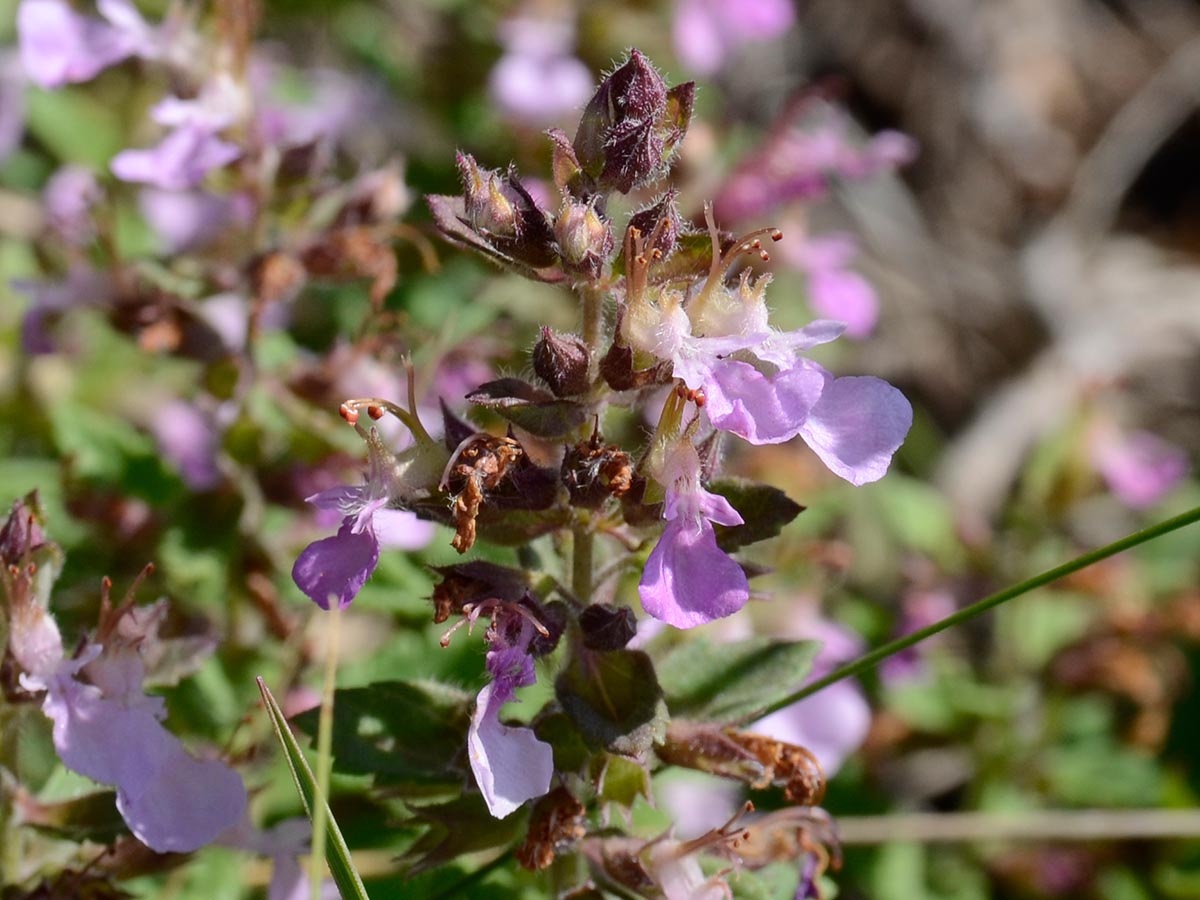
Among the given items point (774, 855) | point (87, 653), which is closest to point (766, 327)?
point (774, 855)

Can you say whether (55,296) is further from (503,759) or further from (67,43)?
(503,759)

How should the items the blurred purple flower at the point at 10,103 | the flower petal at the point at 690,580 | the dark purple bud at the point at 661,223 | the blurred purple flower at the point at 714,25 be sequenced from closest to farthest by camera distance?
the flower petal at the point at 690,580 < the dark purple bud at the point at 661,223 < the blurred purple flower at the point at 714,25 < the blurred purple flower at the point at 10,103

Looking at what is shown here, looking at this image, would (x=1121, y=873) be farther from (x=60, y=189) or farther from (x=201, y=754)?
(x=60, y=189)

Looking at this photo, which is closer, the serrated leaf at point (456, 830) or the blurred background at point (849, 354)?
the serrated leaf at point (456, 830)

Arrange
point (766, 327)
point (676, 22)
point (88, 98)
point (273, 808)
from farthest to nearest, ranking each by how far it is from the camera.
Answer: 1. point (88, 98)
2. point (676, 22)
3. point (273, 808)
4. point (766, 327)

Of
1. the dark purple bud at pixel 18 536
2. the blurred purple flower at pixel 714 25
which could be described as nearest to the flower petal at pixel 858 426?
the dark purple bud at pixel 18 536

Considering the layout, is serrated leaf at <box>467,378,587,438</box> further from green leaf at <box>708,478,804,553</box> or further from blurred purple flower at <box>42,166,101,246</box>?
blurred purple flower at <box>42,166,101,246</box>

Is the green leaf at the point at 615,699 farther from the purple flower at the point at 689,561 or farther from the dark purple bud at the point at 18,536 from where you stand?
the dark purple bud at the point at 18,536

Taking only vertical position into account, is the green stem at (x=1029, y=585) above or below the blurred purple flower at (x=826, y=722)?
above
